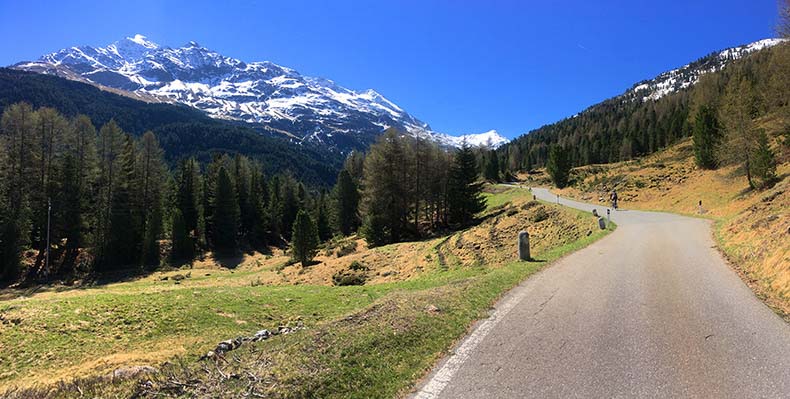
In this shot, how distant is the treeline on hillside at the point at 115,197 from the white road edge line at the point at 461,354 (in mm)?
31480

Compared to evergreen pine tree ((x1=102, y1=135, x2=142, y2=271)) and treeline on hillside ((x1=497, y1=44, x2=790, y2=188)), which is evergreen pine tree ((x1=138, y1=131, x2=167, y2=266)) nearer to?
evergreen pine tree ((x1=102, y1=135, x2=142, y2=271))

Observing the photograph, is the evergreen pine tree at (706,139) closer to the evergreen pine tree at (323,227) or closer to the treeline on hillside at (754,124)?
the treeline on hillside at (754,124)

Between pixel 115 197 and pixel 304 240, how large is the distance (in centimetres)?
2639

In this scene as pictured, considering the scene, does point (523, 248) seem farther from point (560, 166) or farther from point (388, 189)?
point (560, 166)

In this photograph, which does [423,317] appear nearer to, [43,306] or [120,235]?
[43,306]

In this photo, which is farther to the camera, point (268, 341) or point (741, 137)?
Answer: point (741, 137)

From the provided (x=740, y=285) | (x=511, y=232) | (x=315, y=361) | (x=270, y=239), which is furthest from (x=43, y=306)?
(x=270, y=239)

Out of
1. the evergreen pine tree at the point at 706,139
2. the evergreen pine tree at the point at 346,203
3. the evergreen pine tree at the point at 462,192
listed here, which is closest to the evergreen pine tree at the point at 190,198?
the evergreen pine tree at the point at 346,203

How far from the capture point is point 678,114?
111 meters

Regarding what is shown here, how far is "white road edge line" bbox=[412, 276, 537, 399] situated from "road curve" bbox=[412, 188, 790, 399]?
13 mm

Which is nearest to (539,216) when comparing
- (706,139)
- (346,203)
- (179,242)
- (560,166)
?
(706,139)

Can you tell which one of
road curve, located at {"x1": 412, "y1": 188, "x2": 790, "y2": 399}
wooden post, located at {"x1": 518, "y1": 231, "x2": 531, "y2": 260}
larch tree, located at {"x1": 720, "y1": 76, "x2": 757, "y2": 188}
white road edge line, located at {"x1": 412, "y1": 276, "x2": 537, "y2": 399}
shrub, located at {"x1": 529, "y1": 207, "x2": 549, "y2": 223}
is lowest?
road curve, located at {"x1": 412, "y1": 188, "x2": 790, "y2": 399}

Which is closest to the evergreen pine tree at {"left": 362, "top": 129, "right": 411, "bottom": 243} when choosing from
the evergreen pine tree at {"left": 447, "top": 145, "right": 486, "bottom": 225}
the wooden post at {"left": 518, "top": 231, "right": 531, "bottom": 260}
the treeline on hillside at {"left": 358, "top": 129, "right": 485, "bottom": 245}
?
the treeline on hillside at {"left": 358, "top": 129, "right": 485, "bottom": 245}

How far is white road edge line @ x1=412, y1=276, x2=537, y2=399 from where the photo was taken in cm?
455
